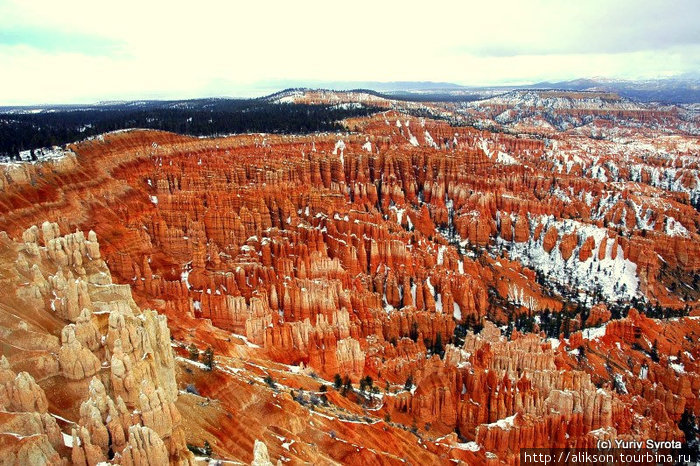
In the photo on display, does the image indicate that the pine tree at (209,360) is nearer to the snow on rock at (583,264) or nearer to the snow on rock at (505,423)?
the snow on rock at (505,423)

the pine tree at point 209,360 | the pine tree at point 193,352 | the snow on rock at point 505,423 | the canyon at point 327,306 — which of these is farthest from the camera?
the snow on rock at point 505,423

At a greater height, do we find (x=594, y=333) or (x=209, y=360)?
(x=209, y=360)

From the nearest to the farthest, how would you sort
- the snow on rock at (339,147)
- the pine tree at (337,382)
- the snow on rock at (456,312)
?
1. the pine tree at (337,382)
2. the snow on rock at (456,312)
3. the snow on rock at (339,147)

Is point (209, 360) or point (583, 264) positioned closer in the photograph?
point (209, 360)

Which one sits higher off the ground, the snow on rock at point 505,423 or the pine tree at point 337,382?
the pine tree at point 337,382

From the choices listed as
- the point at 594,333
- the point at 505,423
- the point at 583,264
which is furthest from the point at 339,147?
the point at 505,423

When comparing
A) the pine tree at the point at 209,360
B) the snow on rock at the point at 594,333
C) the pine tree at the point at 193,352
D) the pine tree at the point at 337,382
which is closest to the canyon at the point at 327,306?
the pine tree at the point at 193,352

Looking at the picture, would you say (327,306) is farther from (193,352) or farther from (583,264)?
(583,264)

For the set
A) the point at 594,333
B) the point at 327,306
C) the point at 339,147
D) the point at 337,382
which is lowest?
the point at 594,333

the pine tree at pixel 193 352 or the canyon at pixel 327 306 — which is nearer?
the canyon at pixel 327 306

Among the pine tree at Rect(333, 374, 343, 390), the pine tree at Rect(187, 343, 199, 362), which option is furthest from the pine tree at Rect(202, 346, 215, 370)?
the pine tree at Rect(333, 374, 343, 390)

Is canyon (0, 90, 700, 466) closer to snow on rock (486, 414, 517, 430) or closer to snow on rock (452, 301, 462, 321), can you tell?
snow on rock (486, 414, 517, 430)

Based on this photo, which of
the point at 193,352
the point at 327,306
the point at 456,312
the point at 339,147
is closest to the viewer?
the point at 193,352
